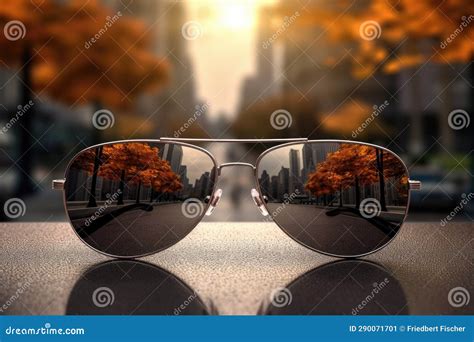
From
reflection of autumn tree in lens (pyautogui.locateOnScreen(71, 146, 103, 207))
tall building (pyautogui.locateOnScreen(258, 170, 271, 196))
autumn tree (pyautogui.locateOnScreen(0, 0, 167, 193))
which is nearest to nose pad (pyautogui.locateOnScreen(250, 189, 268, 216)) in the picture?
tall building (pyautogui.locateOnScreen(258, 170, 271, 196))

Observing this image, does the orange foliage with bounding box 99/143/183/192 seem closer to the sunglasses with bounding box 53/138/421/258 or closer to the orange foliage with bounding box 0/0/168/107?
the sunglasses with bounding box 53/138/421/258

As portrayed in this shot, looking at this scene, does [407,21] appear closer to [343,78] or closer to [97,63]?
[97,63]

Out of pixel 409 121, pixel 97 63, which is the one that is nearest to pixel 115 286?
pixel 97 63

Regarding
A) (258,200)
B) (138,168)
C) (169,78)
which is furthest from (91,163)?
(169,78)

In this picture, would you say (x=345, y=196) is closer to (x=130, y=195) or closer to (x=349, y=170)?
(x=349, y=170)

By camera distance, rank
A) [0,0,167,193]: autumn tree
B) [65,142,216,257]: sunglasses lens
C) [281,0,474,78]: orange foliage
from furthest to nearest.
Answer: [0,0,167,193]: autumn tree → [281,0,474,78]: orange foliage → [65,142,216,257]: sunglasses lens

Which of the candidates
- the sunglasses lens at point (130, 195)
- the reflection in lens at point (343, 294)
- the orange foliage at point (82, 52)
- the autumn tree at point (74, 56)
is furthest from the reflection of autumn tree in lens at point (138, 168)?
the orange foliage at point (82, 52)
